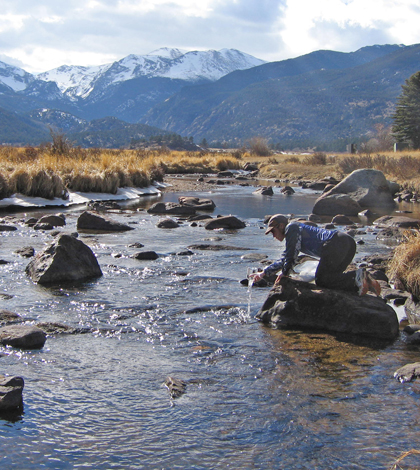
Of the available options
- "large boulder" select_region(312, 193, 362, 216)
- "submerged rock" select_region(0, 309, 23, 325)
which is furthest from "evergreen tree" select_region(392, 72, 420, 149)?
"submerged rock" select_region(0, 309, 23, 325)

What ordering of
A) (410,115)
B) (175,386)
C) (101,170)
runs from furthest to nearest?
(410,115)
(101,170)
(175,386)

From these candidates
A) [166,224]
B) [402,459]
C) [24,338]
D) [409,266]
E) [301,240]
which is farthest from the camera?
[166,224]

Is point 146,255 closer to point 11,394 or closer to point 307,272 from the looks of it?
point 307,272

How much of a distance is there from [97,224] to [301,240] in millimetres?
9744

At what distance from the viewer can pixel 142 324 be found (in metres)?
7.86

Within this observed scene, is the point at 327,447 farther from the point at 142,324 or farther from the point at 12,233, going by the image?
the point at 12,233

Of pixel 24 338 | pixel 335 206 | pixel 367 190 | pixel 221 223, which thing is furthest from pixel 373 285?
pixel 367 190

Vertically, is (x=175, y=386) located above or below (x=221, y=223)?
below

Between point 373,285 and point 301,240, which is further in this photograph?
point 373,285

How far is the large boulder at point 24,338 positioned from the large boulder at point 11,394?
4.53 feet

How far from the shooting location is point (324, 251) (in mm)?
7852

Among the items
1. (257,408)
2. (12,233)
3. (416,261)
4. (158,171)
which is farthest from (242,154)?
(257,408)

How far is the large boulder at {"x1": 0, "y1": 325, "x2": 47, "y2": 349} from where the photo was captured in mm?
6734

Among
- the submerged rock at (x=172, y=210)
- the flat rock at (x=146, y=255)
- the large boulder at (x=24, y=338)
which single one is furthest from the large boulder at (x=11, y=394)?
the submerged rock at (x=172, y=210)
